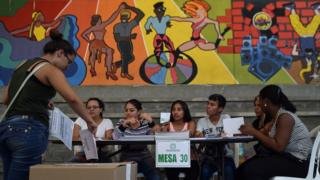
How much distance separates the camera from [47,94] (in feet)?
13.9

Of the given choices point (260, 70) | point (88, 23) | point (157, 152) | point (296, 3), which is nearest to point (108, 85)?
point (88, 23)

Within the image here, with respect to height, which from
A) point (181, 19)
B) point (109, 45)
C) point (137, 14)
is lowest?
point (109, 45)

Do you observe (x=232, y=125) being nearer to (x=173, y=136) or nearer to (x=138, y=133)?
(x=173, y=136)

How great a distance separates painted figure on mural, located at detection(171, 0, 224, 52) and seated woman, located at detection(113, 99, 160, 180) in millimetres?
3363

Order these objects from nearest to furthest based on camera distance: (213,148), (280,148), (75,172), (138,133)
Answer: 1. (75,172)
2. (280,148)
3. (213,148)
4. (138,133)

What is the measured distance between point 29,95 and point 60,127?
0.48 metres

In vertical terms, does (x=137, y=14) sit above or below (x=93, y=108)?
above

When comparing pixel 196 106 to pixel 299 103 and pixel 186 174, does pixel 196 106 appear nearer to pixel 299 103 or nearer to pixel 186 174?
pixel 299 103

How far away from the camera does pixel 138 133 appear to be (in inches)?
254

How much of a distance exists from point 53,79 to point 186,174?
2712 mm

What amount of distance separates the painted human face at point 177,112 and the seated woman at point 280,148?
1471 millimetres

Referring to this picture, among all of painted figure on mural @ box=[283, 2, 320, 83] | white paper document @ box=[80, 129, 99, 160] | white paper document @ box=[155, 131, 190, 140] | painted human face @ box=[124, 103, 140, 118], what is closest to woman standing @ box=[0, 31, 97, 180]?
white paper document @ box=[80, 129, 99, 160]

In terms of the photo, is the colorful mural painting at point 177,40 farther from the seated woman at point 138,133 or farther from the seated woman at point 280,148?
the seated woman at point 280,148

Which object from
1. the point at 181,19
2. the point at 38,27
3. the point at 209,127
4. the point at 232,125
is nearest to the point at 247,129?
the point at 232,125
